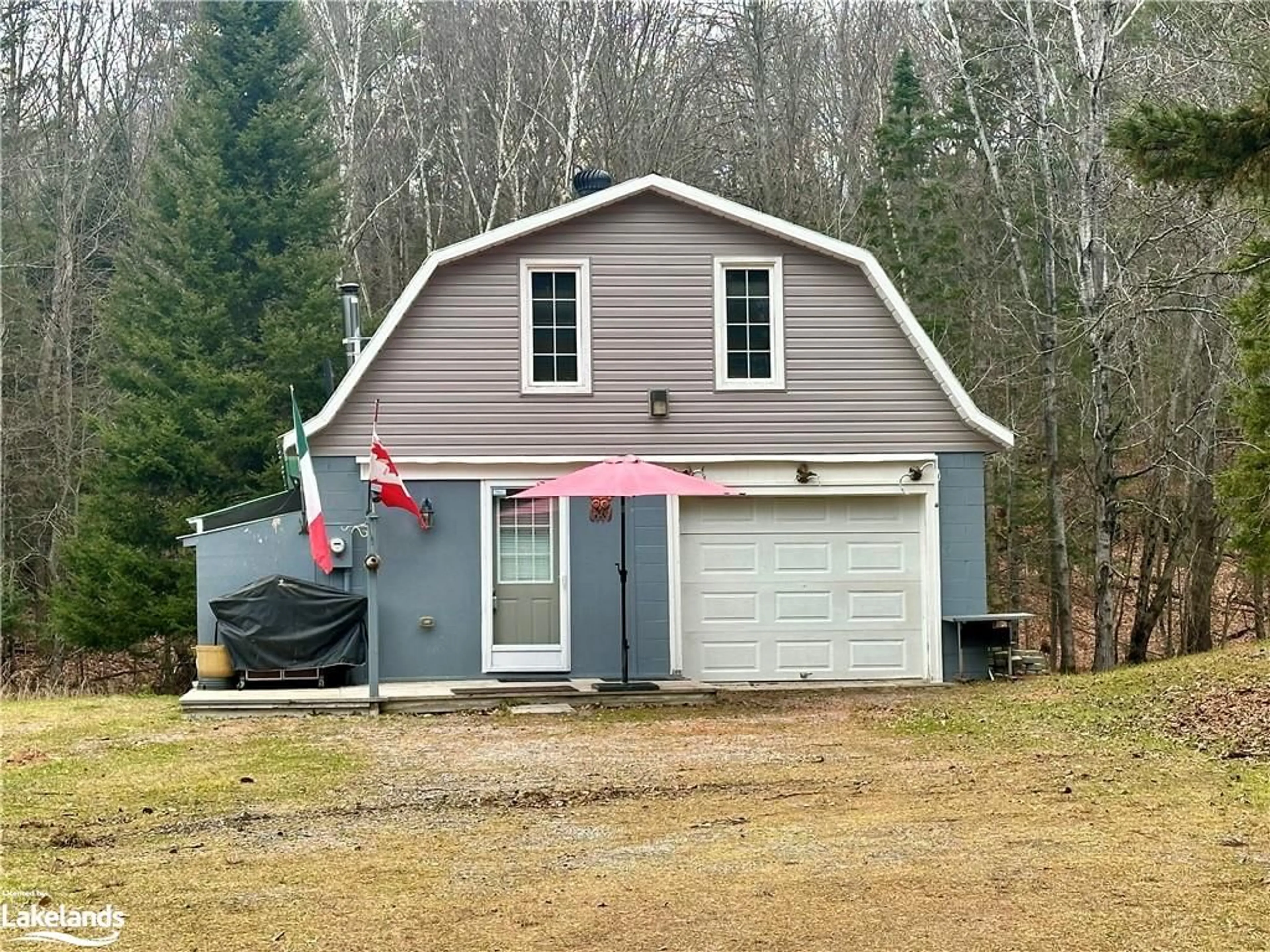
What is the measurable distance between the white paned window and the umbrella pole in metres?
0.73

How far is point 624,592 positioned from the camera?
Result: 1208 cm

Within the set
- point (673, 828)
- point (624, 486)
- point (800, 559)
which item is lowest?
point (673, 828)

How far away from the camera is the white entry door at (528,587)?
1299 cm

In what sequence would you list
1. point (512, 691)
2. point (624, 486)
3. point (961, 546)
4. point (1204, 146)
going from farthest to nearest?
point (961, 546)
point (512, 691)
point (624, 486)
point (1204, 146)

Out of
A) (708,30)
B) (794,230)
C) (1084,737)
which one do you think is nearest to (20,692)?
(794,230)

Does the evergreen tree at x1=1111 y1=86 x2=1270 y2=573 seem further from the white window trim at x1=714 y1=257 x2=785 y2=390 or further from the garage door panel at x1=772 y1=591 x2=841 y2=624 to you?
the garage door panel at x1=772 y1=591 x2=841 y2=624

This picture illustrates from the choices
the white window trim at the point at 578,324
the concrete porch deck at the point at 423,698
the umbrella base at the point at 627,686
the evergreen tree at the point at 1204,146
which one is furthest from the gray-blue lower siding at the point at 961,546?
the evergreen tree at the point at 1204,146

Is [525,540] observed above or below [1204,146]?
below

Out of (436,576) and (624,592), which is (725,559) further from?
(436,576)

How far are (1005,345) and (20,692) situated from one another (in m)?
14.5

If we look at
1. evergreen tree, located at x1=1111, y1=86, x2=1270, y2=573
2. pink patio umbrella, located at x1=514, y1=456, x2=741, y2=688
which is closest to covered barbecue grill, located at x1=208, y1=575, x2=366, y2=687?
pink patio umbrella, located at x1=514, y1=456, x2=741, y2=688

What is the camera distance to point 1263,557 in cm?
1256

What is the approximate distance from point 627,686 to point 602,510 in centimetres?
176

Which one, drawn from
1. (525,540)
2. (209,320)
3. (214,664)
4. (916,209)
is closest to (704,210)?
(525,540)
